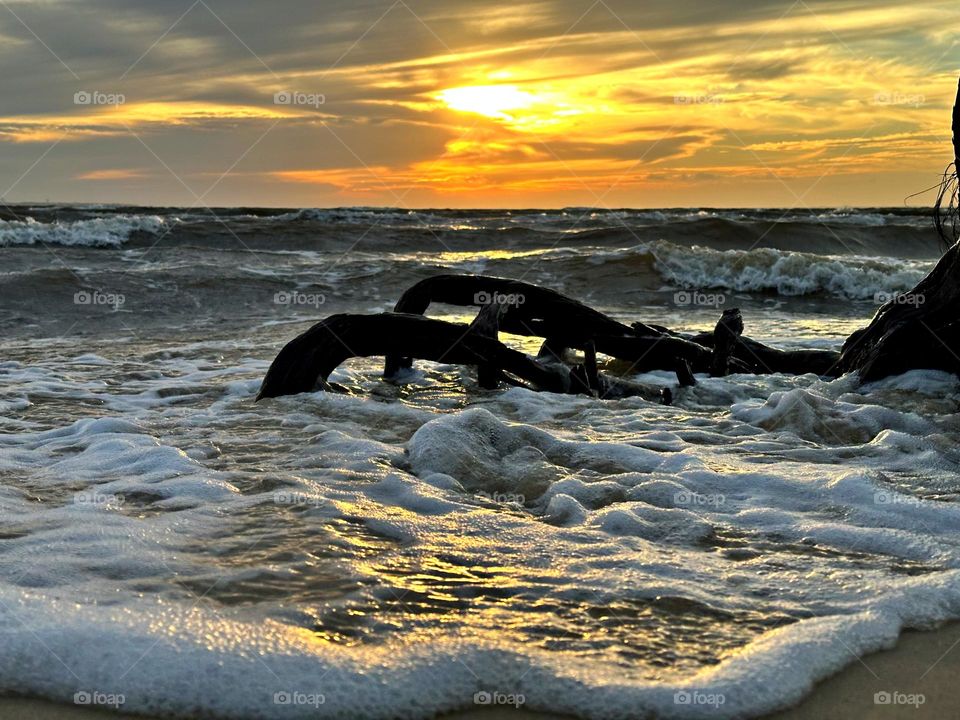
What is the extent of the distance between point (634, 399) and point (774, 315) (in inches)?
357

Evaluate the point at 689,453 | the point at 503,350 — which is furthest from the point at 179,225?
the point at 689,453

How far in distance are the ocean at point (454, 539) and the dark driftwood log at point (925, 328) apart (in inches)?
6.4

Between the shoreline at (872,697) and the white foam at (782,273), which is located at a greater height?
the white foam at (782,273)

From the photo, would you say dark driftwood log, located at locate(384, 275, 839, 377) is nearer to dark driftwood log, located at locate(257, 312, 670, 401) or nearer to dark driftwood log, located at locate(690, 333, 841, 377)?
dark driftwood log, located at locate(690, 333, 841, 377)

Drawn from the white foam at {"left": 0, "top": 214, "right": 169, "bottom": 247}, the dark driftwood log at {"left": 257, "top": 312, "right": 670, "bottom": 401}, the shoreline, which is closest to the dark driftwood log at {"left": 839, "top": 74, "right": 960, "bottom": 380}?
the dark driftwood log at {"left": 257, "top": 312, "right": 670, "bottom": 401}

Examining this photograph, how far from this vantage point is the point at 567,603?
3.00m

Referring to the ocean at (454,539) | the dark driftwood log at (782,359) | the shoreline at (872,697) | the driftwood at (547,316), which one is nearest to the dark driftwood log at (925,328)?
the ocean at (454,539)

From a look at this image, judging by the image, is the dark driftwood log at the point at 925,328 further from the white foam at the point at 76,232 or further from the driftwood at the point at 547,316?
the white foam at the point at 76,232

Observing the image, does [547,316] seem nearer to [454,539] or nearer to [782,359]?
[782,359]

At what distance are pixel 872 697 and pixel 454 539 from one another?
1664 millimetres

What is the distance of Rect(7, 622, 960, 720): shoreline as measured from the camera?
245 centimetres

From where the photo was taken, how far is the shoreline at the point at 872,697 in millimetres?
2451

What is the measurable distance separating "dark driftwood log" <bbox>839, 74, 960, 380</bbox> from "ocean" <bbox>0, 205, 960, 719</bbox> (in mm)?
162

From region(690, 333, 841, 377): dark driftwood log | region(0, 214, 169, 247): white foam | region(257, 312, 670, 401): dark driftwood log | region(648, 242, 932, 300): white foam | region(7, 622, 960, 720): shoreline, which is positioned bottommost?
region(7, 622, 960, 720): shoreline
